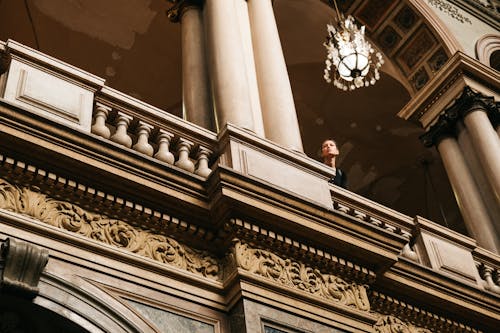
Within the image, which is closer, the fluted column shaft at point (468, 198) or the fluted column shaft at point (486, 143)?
the fluted column shaft at point (468, 198)

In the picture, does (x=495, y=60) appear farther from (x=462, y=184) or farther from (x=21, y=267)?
(x=21, y=267)

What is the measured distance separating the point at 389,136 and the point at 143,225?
9624 mm

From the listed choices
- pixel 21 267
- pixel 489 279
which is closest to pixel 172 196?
pixel 21 267

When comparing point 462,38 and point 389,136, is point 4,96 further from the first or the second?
point 389,136

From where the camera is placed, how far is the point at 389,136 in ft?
48.1

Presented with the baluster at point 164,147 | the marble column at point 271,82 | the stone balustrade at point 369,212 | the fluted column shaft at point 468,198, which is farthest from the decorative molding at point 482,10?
the baluster at point 164,147

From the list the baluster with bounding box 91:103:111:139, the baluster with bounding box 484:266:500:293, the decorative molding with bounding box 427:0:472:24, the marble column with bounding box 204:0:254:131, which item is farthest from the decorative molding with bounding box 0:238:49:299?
the decorative molding with bounding box 427:0:472:24

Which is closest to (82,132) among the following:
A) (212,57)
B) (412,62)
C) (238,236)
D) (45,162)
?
(45,162)

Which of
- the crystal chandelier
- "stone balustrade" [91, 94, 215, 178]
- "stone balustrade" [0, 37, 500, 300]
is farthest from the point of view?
the crystal chandelier

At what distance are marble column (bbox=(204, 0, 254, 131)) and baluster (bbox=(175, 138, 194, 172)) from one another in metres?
0.55

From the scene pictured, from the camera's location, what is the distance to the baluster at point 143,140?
6.02 metres

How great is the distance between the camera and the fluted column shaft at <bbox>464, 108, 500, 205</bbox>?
9570 millimetres

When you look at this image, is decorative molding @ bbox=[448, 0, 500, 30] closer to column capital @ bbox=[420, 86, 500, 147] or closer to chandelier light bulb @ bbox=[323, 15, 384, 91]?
column capital @ bbox=[420, 86, 500, 147]

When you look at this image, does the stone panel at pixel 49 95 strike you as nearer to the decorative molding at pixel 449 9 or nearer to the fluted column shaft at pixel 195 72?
the fluted column shaft at pixel 195 72
